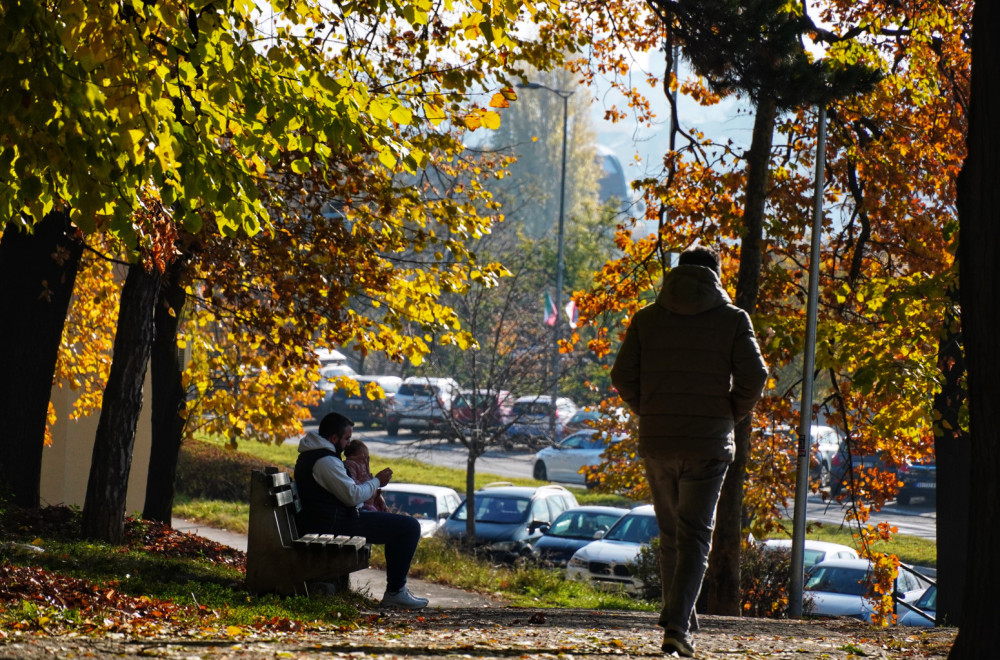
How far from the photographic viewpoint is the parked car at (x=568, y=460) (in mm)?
33469

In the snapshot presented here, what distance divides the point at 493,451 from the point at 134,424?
114ft

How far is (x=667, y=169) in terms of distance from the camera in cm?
1427

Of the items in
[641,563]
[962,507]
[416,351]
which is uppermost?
[416,351]

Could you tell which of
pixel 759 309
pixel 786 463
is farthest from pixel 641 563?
pixel 759 309

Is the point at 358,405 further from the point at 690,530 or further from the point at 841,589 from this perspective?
the point at 690,530

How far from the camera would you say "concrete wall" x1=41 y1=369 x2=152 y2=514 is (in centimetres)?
1702

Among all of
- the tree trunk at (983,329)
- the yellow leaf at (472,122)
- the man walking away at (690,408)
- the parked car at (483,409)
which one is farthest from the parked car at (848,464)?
the tree trunk at (983,329)

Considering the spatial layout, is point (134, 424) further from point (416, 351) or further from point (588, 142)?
point (588, 142)

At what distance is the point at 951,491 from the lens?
1323 centimetres

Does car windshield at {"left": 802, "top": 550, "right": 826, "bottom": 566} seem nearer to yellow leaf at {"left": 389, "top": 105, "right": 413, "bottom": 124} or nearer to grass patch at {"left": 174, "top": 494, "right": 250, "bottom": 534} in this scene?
grass patch at {"left": 174, "top": 494, "right": 250, "bottom": 534}

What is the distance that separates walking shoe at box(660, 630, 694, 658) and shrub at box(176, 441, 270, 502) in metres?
19.6

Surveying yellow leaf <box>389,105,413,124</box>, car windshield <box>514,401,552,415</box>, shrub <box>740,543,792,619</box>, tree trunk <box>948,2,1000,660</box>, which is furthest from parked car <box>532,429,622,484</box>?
tree trunk <box>948,2,1000,660</box>

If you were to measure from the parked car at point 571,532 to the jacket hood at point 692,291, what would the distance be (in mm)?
13147

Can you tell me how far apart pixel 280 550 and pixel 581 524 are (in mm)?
12548
